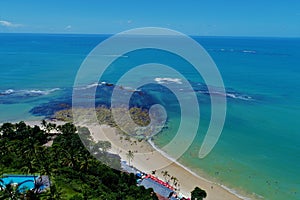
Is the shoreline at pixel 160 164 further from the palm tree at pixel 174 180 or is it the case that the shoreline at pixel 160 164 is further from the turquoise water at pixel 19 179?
the turquoise water at pixel 19 179

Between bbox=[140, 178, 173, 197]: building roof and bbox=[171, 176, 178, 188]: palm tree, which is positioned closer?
bbox=[140, 178, 173, 197]: building roof

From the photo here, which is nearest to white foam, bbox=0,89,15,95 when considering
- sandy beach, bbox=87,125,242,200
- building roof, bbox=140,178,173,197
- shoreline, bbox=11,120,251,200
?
shoreline, bbox=11,120,251,200

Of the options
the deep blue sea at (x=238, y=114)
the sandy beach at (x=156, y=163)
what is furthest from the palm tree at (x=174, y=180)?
the deep blue sea at (x=238, y=114)

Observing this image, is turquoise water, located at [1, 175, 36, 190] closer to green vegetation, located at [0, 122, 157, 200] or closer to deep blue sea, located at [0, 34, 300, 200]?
green vegetation, located at [0, 122, 157, 200]

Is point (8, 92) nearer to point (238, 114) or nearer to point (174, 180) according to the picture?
point (238, 114)

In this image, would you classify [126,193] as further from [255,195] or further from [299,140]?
[299,140]
